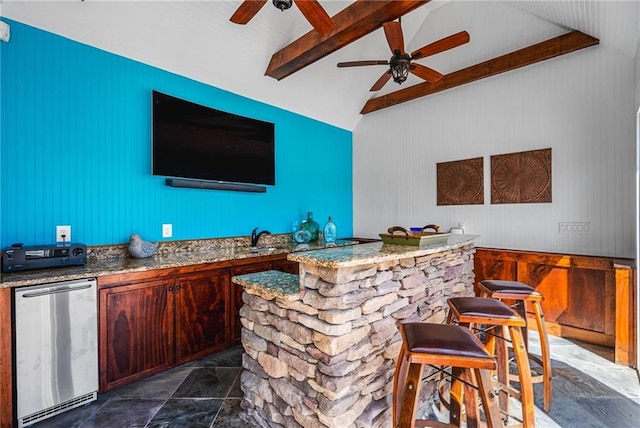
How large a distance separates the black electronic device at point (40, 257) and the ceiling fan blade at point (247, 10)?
201cm

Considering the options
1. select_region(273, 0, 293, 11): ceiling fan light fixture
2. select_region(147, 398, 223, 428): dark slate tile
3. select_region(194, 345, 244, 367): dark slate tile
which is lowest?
select_region(147, 398, 223, 428): dark slate tile

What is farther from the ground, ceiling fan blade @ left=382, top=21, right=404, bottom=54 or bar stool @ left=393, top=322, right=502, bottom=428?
ceiling fan blade @ left=382, top=21, right=404, bottom=54

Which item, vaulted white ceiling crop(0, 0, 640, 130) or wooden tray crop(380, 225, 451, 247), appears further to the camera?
vaulted white ceiling crop(0, 0, 640, 130)

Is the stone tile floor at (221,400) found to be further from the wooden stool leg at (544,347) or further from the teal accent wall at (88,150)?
the teal accent wall at (88,150)

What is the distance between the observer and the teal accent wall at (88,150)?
7.03ft

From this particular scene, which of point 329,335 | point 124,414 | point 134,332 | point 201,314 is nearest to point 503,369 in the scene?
point 329,335

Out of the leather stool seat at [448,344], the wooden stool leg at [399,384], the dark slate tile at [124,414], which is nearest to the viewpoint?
the leather stool seat at [448,344]

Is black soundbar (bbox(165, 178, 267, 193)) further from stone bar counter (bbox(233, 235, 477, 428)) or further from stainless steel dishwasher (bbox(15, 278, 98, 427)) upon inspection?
stone bar counter (bbox(233, 235, 477, 428))

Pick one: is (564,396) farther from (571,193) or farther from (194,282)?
(194,282)

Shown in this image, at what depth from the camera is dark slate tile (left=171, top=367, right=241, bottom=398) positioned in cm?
212

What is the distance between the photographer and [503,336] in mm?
1698

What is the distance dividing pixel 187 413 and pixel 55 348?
0.89 meters

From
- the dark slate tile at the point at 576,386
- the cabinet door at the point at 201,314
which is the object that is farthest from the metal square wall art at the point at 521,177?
the cabinet door at the point at 201,314

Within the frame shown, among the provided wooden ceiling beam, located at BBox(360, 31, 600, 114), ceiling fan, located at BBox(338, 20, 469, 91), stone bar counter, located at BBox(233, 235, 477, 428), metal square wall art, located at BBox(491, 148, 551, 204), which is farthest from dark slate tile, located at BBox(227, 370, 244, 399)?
wooden ceiling beam, located at BBox(360, 31, 600, 114)
